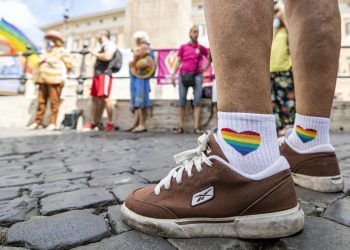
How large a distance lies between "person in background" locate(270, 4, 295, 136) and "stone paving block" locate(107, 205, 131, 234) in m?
3.15

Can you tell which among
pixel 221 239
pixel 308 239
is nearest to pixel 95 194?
pixel 221 239

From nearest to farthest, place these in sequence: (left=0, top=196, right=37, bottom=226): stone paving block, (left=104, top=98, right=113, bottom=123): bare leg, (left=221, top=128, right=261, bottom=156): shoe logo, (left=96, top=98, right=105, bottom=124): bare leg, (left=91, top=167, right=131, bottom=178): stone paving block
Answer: (left=221, top=128, right=261, bottom=156): shoe logo, (left=0, top=196, right=37, bottom=226): stone paving block, (left=91, top=167, right=131, bottom=178): stone paving block, (left=104, top=98, right=113, bottom=123): bare leg, (left=96, top=98, right=105, bottom=124): bare leg

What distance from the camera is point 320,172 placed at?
120 cm

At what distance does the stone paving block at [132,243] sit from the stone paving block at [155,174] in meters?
0.74

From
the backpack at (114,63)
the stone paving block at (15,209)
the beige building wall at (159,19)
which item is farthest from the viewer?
the beige building wall at (159,19)

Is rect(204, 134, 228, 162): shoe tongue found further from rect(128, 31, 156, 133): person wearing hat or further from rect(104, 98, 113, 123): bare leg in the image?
rect(104, 98, 113, 123): bare leg

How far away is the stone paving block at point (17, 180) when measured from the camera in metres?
1.54

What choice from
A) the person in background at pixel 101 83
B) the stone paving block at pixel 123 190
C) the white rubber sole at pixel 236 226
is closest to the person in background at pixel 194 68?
the person in background at pixel 101 83

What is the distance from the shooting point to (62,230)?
0.88 meters

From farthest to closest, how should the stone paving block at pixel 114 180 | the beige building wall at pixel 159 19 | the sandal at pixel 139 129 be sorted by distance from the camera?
the beige building wall at pixel 159 19 → the sandal at pixel 139 129 → the stone paving block at pixel 114 180

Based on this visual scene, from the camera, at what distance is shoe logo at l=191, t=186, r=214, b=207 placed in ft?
2.74

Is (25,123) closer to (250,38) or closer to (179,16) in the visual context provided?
(179,16)

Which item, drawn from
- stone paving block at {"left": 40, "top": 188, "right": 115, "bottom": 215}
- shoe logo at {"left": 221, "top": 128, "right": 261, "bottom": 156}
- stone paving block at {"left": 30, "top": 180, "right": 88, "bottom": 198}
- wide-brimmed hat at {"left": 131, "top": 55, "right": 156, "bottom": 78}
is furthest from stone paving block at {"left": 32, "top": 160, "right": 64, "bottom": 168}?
wide-brimmed hat at {"left": 131, "top": 55, "right": 156, "bottom": 78}

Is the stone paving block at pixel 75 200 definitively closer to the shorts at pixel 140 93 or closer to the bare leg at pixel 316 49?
the bare leg at pixel 316 49
